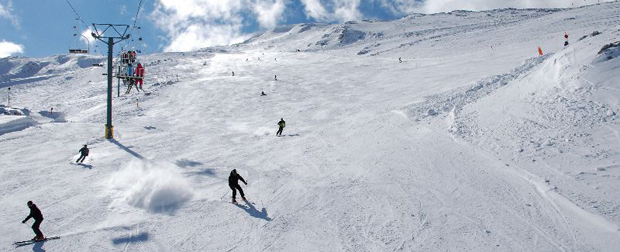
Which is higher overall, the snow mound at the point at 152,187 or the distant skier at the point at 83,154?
the distant skier at the point at 83,154

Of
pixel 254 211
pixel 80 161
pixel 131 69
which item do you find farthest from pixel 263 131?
pixel 254 211

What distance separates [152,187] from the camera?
530 inches

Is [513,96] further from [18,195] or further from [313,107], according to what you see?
[18,195]

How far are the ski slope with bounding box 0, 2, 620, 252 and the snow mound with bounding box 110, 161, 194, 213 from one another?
0.22ft

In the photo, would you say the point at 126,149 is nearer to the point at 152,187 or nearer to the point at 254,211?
the point at 152,187

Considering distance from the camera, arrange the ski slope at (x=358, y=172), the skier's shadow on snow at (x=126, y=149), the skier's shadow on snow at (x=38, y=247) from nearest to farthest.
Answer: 1. the skier's shadow on snow at (x=38, y=247)
2. the ski slope at (x=358, y=172)
3. the skier's shadow on snow at (x=126, y=149)

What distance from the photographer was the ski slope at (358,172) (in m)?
9.61

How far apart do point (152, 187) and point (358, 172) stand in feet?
22.1

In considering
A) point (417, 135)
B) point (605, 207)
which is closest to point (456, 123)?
point (417, 135)

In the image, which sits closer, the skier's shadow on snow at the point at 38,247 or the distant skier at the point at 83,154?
the skier's shadow on snow at the point at 38,247

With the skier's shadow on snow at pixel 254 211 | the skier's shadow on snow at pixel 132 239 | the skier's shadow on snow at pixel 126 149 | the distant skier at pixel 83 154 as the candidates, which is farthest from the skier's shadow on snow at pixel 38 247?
the skier's shadow on snow at pixel 126 149

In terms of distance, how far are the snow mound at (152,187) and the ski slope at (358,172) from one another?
0.07 metres

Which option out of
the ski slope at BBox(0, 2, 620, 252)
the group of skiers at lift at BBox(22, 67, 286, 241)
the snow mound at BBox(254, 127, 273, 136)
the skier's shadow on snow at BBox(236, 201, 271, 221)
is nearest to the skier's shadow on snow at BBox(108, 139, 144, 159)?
the ski slope at BBox(0, 2, 620, 252)

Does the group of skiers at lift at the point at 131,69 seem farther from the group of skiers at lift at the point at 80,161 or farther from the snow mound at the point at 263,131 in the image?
the group of skiers at lift at the point at 80,161
